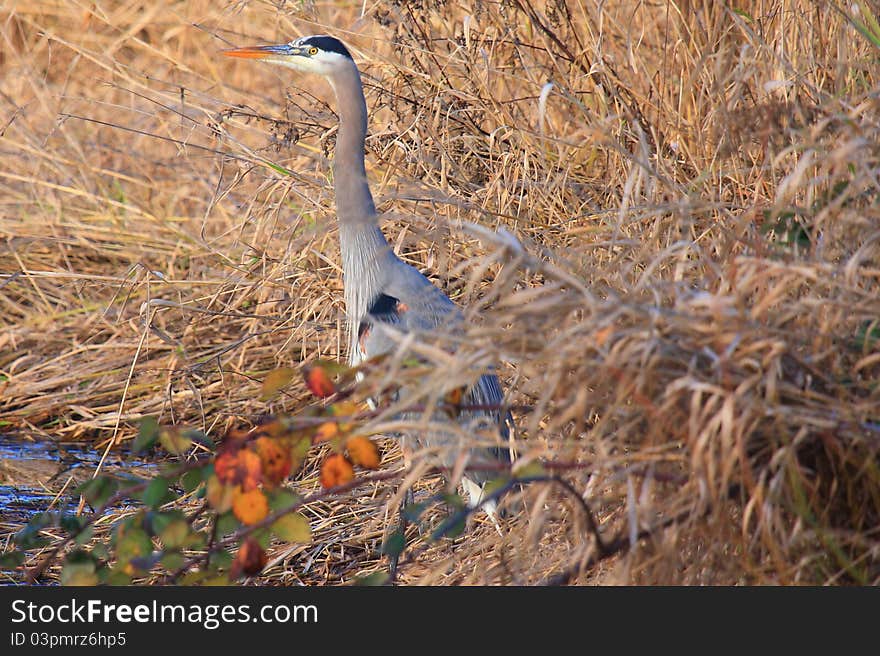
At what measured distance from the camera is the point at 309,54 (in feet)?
11.8

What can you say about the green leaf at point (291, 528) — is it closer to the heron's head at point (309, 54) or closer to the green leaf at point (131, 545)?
the green leaf at point (131, 545)

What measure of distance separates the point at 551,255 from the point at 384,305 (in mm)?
1300

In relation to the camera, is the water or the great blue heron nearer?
the great blue heron

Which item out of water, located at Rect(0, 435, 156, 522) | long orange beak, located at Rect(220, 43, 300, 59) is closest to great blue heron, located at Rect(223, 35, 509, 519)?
long orange beak, located at Rect(220, 43, 300, 59)

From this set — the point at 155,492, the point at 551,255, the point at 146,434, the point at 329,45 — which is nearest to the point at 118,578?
the point at 155,492

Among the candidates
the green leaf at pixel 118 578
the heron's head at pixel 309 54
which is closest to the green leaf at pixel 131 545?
the green leaf at pixel 118 578

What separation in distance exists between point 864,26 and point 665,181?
78 cm

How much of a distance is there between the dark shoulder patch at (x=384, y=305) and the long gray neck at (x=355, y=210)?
0.8 inches

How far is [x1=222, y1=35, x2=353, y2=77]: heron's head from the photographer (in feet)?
11.5

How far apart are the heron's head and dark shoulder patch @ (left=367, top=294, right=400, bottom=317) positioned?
70cm

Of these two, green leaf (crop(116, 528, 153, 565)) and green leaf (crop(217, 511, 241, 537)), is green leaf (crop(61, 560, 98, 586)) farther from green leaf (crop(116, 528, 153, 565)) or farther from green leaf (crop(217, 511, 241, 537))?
green leaf (crop(217, 511, 241, 537))

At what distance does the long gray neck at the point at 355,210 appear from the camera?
3428mm

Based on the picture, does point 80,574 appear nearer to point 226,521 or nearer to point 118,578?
point 118,578
